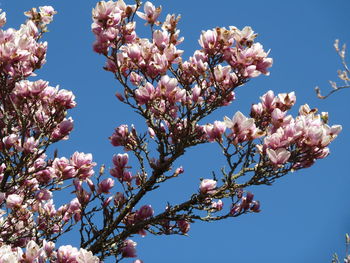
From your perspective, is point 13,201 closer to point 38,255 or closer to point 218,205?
point 38,255

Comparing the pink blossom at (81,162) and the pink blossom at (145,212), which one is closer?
the pink blossom at (81,162)

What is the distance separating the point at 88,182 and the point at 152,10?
79.3 inches

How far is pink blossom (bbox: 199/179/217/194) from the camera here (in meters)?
4.23

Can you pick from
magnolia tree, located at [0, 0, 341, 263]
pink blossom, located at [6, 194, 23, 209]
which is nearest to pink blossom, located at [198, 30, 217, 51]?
magnolia tree, located at [0, 0, 341, 263]

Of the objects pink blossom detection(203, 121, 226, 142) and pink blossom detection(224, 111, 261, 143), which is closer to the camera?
pink blossom detection(224, 111, 261, 143)

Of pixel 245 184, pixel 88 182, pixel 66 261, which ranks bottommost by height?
pixel 66 261

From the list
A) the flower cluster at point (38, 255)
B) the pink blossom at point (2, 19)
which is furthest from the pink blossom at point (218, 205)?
the pink blossom at point (2, 19)

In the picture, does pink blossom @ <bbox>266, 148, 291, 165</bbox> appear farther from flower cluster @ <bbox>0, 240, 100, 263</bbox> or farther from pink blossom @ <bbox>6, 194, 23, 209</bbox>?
pink blossom @ <bbox>6, 194, 23, 209</bbox>

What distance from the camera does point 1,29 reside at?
4117mm

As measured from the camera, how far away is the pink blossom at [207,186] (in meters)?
4.23

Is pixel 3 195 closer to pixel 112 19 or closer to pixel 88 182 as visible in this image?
pixel 88 182

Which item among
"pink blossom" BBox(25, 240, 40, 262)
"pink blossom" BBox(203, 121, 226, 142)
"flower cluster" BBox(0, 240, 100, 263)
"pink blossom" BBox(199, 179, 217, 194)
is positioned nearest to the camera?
"flower cluster" BBox(0, 240, 100, 263)

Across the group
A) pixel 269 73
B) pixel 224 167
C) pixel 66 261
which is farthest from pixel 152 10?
pixel 66 261

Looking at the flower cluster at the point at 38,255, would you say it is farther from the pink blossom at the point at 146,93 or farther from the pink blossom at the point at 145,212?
the pink blossom at the point at 146,93
